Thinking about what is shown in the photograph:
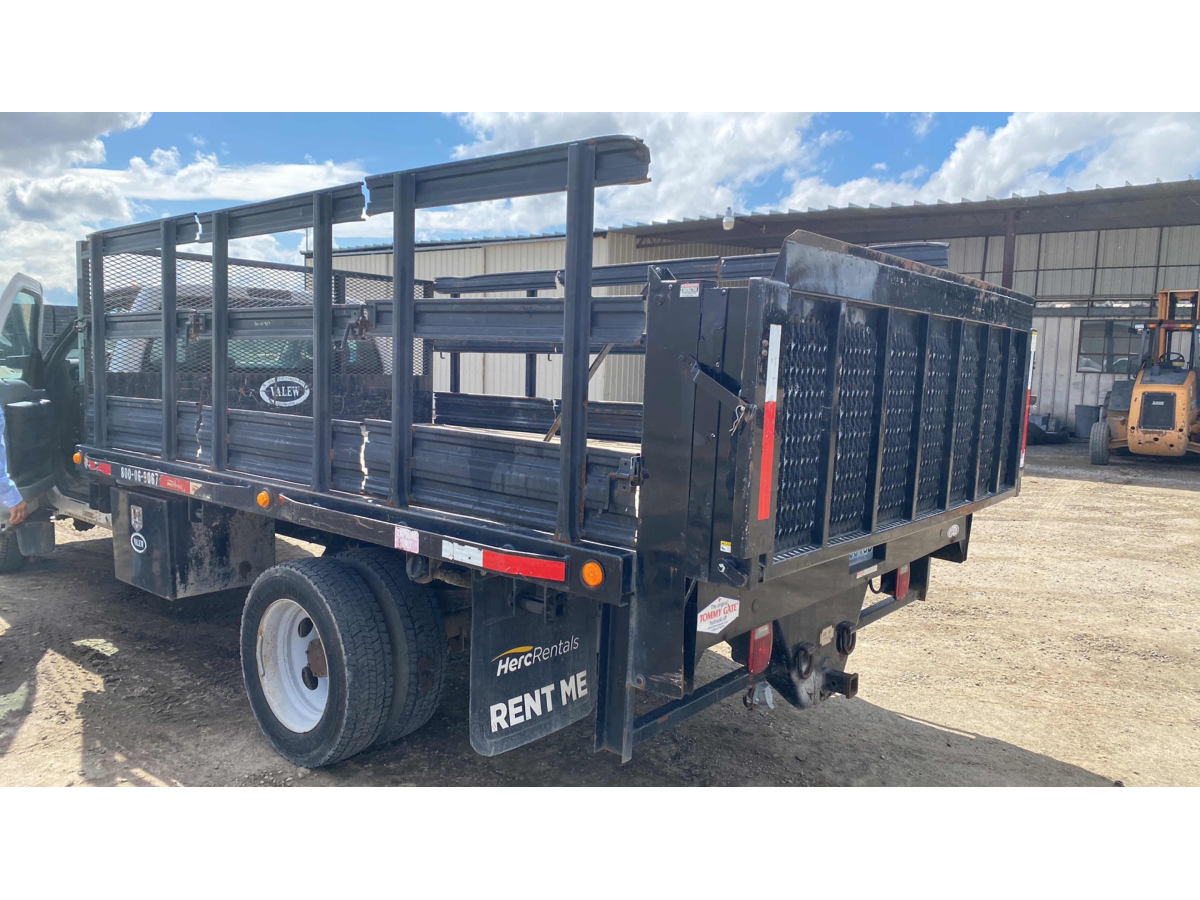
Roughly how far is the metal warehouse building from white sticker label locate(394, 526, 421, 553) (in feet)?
41.6

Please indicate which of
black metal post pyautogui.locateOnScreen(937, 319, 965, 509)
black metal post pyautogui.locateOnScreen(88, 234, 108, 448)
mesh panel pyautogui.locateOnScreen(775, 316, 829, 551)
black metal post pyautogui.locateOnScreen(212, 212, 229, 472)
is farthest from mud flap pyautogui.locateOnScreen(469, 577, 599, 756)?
black metal post pyautogui.locateOnScreen(88, 234, 108, 448)

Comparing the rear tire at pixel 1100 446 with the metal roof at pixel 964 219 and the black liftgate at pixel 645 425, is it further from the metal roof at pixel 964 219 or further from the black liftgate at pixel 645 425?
the black liftgate at pixel 645 425

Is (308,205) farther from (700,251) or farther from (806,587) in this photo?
(700,251)

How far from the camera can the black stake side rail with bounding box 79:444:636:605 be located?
8.76 ft

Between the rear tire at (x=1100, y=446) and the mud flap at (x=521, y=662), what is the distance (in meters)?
14.8

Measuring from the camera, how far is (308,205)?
359 centimetres

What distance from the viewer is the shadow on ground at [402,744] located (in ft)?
12.0

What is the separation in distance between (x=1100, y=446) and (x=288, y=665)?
15462mm

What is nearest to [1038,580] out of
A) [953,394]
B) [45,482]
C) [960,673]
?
[960,673]

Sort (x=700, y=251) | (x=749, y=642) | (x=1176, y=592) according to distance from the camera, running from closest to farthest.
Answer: (x=749, y=642) → (x=1176, y=592) → (x=700, y=251)

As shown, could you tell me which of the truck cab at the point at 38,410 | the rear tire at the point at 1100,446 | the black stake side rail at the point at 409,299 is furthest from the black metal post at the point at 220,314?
the rear tire at the point at 1100,446

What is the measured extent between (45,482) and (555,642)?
472cm

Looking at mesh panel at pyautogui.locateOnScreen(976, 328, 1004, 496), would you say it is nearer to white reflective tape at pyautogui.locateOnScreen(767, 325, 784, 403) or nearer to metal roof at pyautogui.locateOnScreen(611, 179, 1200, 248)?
white reflective tape at pyautogui.locateOnScreen(767, 325, 784, 403)

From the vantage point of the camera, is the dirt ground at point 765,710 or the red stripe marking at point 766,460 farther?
the dirt ground at point 765,710
